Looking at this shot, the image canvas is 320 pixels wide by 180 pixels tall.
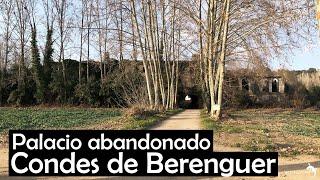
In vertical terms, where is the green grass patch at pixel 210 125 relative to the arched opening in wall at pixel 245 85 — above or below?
below

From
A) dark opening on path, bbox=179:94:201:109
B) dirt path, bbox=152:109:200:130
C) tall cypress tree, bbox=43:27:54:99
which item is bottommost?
dirt path, bbox=152:109:200:130

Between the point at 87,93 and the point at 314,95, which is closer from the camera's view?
the point at 87,93

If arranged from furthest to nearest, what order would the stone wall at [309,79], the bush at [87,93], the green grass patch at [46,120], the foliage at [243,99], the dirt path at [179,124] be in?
1. the stone wall at [309,79]
2. the foliage at [243,99]
3. the bush at [87,93]
4. the green grass patch at [46,120]
5. the dirt path at [179,124]

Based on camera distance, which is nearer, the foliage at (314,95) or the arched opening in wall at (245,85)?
the arched opening in wall at (245,85)

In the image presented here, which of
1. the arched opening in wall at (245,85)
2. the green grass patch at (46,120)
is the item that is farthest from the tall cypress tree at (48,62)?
the arched opening in wall at (245,85)

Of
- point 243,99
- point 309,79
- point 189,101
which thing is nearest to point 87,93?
point 189,101

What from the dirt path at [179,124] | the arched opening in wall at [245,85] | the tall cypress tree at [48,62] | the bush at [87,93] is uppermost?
the tall cypress tree at [48,62]

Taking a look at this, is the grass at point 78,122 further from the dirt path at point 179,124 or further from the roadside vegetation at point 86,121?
the dirt path at point 179,124

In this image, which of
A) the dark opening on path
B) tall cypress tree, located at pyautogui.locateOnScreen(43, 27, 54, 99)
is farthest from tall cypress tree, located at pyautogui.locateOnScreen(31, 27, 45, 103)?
the dark opening on path

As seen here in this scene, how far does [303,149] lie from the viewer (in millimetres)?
13461

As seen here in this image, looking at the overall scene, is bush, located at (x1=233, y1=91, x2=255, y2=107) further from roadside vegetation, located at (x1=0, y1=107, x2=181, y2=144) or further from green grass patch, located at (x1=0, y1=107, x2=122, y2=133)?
roadside vegetation, located at (x1=0, y1=107, x2=181, y2=144)

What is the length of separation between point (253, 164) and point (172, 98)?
109 ft

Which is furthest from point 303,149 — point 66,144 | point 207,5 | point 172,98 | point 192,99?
point 192,99

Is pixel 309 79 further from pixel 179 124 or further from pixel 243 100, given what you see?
pixel 179 124
